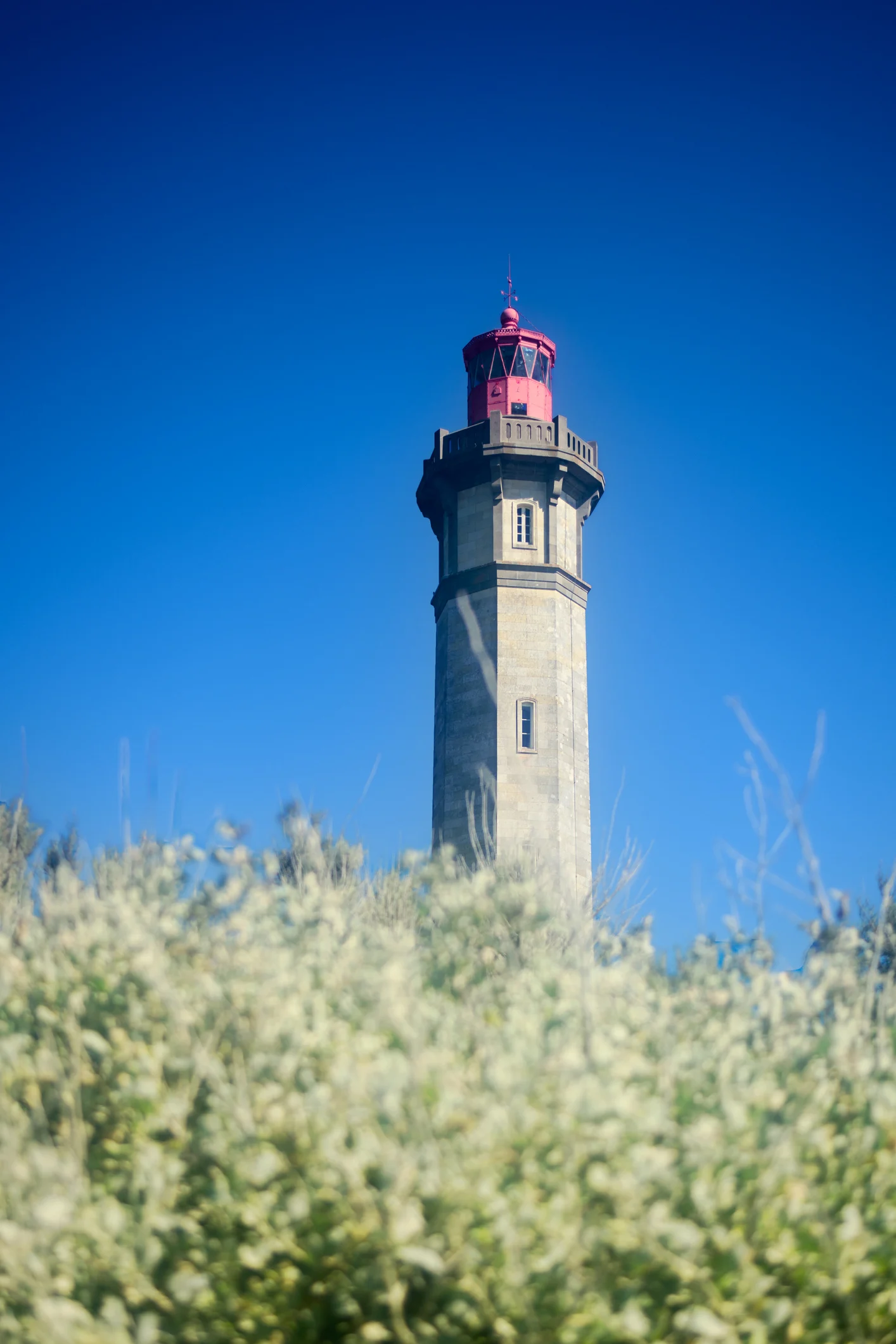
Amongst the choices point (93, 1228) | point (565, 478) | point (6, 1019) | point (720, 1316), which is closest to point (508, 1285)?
point (720, 1316)

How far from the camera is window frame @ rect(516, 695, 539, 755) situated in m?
21.2

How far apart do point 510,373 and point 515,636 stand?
299 inches

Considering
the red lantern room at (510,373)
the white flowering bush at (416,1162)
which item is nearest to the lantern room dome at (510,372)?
the red lantern room at (510,373)

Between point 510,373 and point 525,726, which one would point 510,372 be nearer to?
point 510,373

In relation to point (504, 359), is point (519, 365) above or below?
below

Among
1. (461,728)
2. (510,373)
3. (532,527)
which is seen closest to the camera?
(461,728)

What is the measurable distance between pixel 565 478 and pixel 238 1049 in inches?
772

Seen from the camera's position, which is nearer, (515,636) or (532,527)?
(515,636)

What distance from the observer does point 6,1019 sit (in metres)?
6.07

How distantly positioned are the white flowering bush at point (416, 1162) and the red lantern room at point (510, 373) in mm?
21328

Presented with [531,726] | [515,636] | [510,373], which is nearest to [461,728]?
[531,726]

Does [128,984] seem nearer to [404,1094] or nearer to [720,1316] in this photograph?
[404,1094]

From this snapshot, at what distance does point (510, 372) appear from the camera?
26172 mm

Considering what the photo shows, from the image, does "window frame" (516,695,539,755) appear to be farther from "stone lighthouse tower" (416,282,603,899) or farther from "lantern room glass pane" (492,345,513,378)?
"lantern room glass pane" (492,345,513,378)
